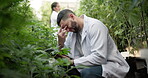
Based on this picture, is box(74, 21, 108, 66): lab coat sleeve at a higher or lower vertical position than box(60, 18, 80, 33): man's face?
lower

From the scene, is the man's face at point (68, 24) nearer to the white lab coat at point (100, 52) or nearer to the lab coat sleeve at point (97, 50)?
the white lab coat at point (100, 52)

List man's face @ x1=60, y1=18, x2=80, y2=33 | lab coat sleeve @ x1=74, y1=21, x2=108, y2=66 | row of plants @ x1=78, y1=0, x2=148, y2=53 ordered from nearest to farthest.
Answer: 1. lab coat sleeve @ x1=74, y1=21, x2=108, y2=66
2. man's face @ x1=60, y1=18, x2=80, y2=33
3. row of plants @ x1=78, y1=0, x2=148, y2=53

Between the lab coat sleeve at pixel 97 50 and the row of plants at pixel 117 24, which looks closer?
the lab coat sleeve at pixel 97 50

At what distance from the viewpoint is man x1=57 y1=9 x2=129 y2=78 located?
2094 millimetres

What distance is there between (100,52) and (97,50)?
0.04 metres

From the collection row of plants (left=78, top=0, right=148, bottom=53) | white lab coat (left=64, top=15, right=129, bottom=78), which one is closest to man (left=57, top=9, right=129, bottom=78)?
white lab coat (left=64, top=15, right=129, bottom=78)

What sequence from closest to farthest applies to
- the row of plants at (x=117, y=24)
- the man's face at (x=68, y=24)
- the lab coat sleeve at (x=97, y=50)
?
the lab coat sleeve at (x=97, y=50) < the man's face at (x=68, y=24) < the row of plants at (x=117, y=24)

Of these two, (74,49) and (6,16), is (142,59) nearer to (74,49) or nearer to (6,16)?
(74,49)

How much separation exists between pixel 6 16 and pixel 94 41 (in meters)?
1.57

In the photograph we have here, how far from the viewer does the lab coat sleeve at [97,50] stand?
2.09 m

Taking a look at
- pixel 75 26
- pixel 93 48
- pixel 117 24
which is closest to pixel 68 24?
pixel 75 26

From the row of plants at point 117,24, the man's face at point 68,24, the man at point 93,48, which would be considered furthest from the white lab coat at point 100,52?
the row of plants at point 117,24

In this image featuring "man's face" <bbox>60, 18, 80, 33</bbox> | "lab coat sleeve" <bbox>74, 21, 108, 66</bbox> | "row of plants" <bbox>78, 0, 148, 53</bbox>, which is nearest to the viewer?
"lab coat sleeve" <bbox>74, 21, 108, 66</bbox>

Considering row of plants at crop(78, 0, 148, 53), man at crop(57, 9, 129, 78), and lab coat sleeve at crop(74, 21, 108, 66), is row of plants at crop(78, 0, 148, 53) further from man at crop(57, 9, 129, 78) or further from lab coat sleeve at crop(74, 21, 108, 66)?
lab coat sleeve at crop(74, 21, 108, 66)
